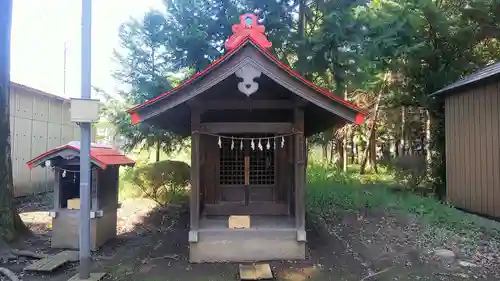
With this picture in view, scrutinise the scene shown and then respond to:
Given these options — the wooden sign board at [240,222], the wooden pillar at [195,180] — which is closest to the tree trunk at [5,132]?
the wooden pillar at [195,180]

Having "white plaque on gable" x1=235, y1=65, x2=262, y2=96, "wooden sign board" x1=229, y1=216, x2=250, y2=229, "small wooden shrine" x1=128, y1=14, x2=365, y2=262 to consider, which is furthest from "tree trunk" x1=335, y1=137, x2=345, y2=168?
"white plaque on gable" x1=235, y1=65, x2=262, y2=96

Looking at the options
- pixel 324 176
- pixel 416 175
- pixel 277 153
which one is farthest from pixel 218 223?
pixel 416 175

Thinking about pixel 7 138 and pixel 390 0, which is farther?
pixel 390 0

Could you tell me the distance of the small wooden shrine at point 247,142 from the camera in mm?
6277

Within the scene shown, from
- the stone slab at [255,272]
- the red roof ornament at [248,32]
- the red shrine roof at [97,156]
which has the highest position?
the red roof ornament at [248,32]

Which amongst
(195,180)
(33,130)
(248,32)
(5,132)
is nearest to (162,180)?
(5,132)

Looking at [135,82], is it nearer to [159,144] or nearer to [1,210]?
[159,144]

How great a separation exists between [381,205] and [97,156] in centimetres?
778

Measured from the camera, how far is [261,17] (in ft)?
35.0

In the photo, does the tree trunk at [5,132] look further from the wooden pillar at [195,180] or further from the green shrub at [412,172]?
the green shrub at [412,172]

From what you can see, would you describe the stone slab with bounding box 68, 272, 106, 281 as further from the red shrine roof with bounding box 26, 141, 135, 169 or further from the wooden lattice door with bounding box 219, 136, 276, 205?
the wooden lattice door with bounding box 219, 136, 276, 205

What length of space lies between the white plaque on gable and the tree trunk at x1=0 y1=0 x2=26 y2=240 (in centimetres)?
540

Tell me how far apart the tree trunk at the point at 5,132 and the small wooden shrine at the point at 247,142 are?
3.27 m

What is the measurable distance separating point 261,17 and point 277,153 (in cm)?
422
